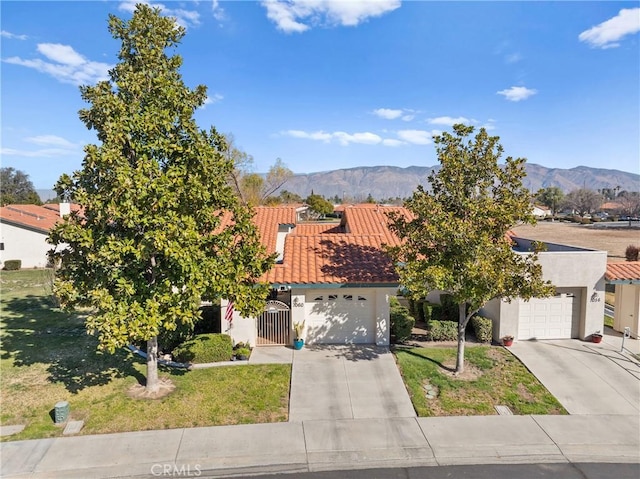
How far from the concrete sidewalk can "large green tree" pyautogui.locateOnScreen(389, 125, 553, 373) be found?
11.1ft

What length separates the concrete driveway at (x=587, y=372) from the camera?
1145cm

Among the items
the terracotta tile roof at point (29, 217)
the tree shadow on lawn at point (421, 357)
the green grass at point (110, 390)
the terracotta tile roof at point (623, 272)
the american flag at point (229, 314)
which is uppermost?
the terracotta tile roof at point (29, 217)

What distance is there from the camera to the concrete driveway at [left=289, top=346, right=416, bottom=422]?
427 inches

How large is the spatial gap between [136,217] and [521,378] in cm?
1247

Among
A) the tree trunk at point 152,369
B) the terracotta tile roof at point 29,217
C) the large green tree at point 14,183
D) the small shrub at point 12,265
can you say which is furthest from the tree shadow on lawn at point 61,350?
the large green tree at point 14,183

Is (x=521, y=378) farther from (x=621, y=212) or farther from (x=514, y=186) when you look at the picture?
(x=621, y=212)

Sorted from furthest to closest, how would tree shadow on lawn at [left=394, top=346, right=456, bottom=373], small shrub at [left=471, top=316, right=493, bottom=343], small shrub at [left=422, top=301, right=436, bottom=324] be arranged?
small shrub at [left=422, top=301, right=436, bottom=324], small shrub at [left=471, top=316, right=493, bottom=343], tree shadow on lawn at [left=394, top=346, right=456, bottom=373]

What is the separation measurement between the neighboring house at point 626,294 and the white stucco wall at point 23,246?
134 feet

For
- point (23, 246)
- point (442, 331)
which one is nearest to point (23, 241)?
point (23, 246)

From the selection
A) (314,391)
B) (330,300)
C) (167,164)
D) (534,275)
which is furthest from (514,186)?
(167,164)

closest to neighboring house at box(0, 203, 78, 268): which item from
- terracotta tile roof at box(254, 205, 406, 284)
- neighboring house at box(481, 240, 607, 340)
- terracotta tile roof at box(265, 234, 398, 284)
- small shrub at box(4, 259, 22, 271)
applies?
small shrub at box(4, 259, 22, 271)

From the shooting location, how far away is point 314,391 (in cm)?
1186

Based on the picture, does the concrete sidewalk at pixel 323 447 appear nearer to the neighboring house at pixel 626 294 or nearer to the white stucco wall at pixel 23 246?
the neighboring house at pixel 626 294

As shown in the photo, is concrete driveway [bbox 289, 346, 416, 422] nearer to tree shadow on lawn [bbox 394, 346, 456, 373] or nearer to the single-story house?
tree shadow on lawn [bbox 394, 346, 456, 373]
